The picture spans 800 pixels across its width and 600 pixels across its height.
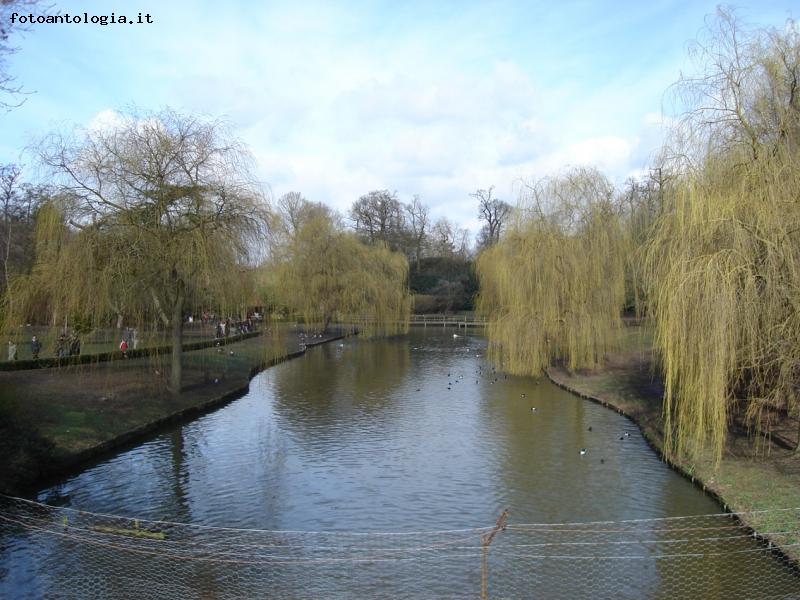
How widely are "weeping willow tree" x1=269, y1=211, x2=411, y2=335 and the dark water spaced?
78.3ft

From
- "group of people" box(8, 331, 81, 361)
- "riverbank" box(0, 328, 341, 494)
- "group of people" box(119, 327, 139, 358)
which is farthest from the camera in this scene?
"group of people" box(119, 327, 139, 358)

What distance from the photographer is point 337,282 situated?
1732 inches

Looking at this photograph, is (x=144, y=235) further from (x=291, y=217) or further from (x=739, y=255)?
(x=291, y=217)

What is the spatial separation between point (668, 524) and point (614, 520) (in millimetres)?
805

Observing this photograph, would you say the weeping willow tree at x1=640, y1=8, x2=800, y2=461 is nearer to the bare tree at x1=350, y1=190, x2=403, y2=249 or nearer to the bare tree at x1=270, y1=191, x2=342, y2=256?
the bare tree at x1=270, y1=191, x2=342, y2=256

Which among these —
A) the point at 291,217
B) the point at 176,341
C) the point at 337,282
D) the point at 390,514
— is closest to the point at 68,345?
the point at 176,341

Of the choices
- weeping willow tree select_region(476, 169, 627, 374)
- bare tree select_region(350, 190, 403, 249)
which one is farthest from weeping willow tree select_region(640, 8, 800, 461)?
bare tree select_region(350, 190, 403, 249)

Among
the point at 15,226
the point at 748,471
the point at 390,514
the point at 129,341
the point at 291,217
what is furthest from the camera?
the point at 291,217

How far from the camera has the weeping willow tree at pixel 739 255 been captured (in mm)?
9875

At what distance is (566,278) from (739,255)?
42.5 ft

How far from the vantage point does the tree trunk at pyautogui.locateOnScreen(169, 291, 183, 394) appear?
18.3 m

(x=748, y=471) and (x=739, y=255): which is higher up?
(x=739, y=255)

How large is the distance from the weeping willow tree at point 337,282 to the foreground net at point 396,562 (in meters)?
32.4

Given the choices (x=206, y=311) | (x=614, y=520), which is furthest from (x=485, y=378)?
(x=614, y=520)
